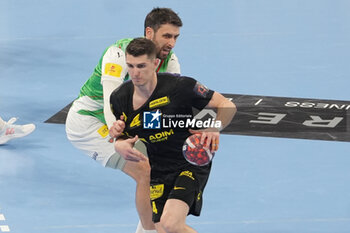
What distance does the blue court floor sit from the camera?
8.48 metres

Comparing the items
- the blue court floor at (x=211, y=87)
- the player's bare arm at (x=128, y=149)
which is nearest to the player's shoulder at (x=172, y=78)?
the player's bare arm at (x=128, y=149)

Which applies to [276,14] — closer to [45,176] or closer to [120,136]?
[45,176]

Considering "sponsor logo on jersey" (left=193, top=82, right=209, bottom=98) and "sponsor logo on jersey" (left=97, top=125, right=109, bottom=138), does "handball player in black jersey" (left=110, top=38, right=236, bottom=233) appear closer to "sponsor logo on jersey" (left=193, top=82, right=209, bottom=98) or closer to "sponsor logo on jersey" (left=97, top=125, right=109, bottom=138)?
"sponsor logo on jersey" (left=193, top=82, right=209, bottom=98)

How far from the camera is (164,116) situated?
6.68 m

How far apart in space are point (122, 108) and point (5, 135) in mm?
4162

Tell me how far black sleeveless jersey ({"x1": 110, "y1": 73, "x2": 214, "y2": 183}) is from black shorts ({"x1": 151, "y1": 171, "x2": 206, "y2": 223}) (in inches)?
3.8

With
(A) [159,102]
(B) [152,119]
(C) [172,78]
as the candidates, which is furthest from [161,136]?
(C) [172,78]

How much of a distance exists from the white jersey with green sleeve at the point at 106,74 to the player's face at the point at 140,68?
0.55 meters

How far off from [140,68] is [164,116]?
1.40ft

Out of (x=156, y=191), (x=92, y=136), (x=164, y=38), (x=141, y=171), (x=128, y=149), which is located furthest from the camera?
(x=92, y=136)

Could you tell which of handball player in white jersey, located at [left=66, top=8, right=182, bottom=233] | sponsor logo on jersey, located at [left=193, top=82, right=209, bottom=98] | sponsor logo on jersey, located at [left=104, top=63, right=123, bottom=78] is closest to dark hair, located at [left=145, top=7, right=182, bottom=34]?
handball player in white jersey, located at [left=66, top=8, right=182, bottom=233]

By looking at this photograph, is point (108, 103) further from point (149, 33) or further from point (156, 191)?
point (156, 191)

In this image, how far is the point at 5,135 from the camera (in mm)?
10562

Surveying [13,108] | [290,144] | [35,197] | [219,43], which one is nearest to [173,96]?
[35,197]
